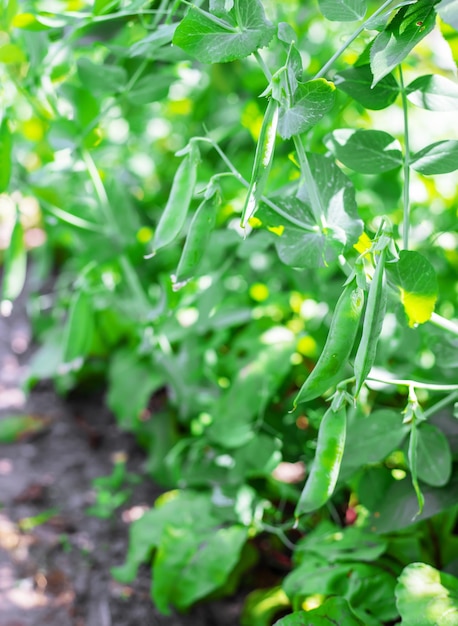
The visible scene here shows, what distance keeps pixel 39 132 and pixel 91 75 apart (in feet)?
2.77

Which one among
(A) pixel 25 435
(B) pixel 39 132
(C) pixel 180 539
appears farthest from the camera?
(B) pixel 39 132

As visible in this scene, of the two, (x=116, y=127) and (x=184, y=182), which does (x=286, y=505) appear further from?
(x=116, y=127)

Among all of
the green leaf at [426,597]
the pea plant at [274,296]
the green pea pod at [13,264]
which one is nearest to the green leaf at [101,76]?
the pea plant at [274,296]

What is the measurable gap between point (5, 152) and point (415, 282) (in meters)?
0.54

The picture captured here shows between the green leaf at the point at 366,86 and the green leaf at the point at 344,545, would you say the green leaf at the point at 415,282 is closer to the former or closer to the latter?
the green leaf at the point at 366,86

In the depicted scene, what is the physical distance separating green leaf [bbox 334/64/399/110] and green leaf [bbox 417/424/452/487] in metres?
0.35

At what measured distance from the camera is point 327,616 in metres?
0.70

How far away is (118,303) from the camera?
1.24 m

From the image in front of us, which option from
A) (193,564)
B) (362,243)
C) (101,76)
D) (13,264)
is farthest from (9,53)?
(193,564)

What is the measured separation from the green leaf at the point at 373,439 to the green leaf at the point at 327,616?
146mm

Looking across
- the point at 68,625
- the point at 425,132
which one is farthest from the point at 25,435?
the point at 425,132

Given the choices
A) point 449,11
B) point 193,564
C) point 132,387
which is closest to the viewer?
point 449,11

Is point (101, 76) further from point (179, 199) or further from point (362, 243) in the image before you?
point (362, 243)

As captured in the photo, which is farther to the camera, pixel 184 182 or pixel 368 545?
pixel 368 545
